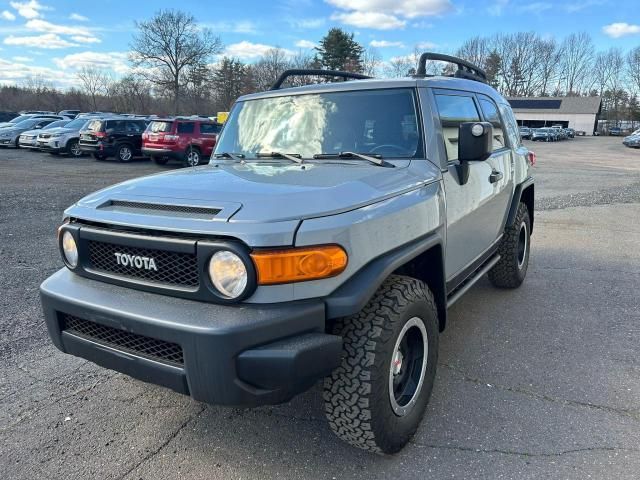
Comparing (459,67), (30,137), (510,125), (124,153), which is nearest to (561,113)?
(124,153)

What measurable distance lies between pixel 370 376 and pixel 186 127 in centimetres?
1669

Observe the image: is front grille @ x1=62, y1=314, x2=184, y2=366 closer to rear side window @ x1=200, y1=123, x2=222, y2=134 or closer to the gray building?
rear side window @ x1=200, y1=123, x2=222, y2=134

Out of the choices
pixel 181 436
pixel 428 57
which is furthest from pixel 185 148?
pixel 181 436

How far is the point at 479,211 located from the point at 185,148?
49.4 ft

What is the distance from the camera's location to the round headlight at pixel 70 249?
2662mm

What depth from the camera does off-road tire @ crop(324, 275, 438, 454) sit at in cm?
234

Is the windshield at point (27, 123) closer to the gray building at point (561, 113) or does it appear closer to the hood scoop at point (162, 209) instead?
the hood scoop at point (162, 209)

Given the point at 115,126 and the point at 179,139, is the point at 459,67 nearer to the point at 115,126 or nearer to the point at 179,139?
the point at 179,139

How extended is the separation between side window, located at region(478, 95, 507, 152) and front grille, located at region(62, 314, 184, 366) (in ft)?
Result: 11.1

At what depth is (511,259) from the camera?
16.5 ft

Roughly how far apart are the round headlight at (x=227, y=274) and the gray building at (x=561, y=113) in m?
80.5

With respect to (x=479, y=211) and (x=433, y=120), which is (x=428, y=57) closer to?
(x=433, y=120)

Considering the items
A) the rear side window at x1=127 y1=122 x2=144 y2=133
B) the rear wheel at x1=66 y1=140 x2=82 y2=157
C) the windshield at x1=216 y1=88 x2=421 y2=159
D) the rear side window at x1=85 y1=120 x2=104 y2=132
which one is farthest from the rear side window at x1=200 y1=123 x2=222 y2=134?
the windshield at x1=216 y1=88 x2=421 y2=159

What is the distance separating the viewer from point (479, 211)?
3879 mm
